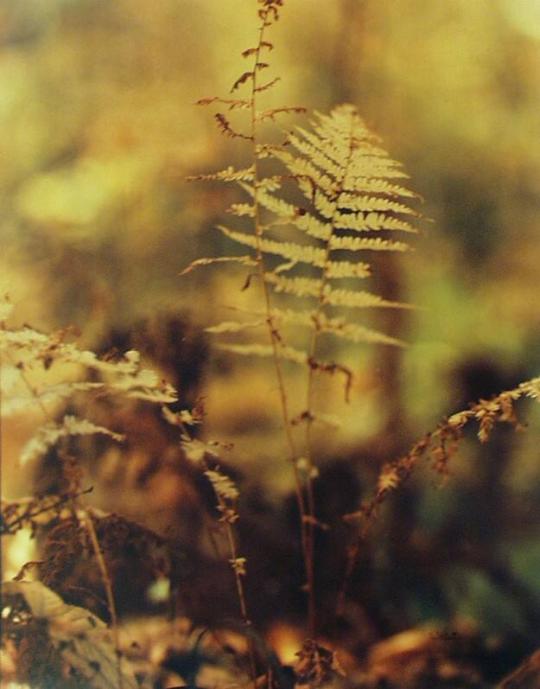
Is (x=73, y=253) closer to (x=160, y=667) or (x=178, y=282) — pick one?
(x=178, y=282)

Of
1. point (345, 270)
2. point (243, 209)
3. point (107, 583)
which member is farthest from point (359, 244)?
point (107, 583)

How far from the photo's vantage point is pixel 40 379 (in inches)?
53.9

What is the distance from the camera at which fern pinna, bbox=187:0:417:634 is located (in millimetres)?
1323

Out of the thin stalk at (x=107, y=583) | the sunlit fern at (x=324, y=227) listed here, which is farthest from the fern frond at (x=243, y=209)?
the thin stalk at (x=107, y=583)

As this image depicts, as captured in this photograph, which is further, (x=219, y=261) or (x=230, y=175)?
(x=219, y=261)

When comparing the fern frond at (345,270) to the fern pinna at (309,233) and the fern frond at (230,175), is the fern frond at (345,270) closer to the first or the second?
the fern pinna at (309,233)

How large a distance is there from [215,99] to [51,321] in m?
0.46

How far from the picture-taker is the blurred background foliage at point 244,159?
1.38 meters

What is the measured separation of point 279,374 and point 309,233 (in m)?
0.25

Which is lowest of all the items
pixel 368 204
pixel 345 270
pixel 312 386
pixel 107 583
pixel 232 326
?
pixel 107 583

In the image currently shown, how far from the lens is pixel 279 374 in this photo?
1.41 meters

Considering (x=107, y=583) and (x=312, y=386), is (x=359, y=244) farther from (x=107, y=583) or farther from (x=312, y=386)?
(x=107, y=583)

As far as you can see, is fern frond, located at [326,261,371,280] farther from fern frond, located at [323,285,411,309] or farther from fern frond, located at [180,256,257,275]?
fern frond, located at [180,256,257,275]

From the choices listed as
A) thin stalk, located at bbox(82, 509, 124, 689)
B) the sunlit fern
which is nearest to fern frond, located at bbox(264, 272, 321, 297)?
the sunlit fern
